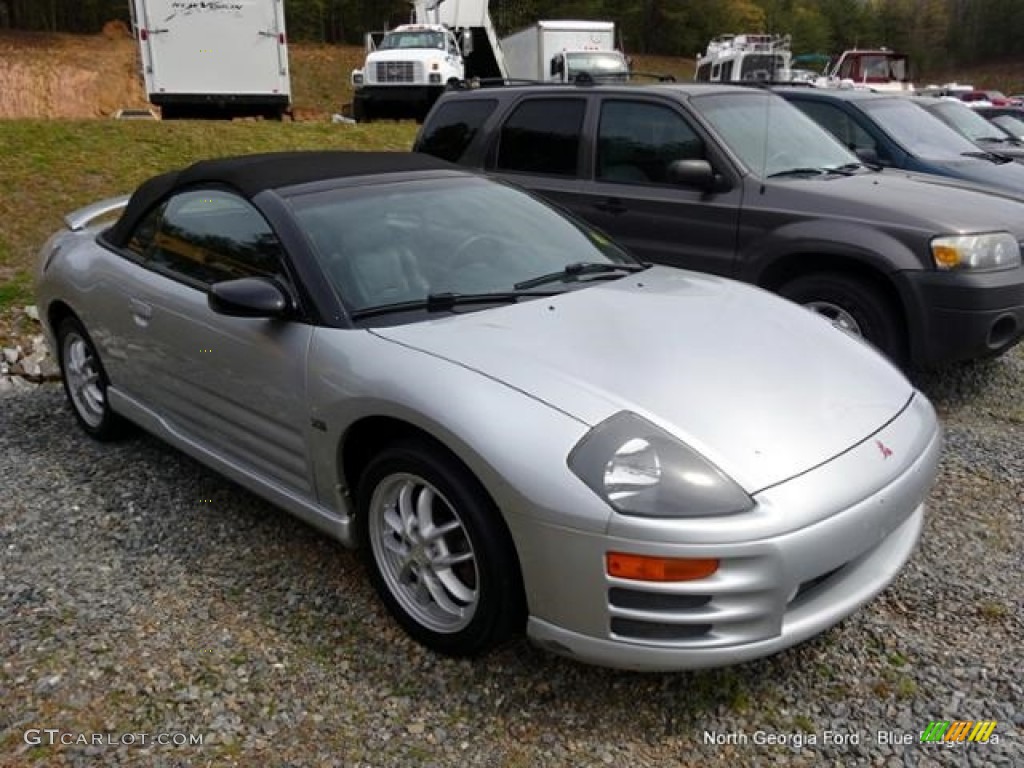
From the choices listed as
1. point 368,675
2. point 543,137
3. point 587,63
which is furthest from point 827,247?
point 587,63

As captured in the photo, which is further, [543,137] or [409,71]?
[409,71]

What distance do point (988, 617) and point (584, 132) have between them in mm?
4014

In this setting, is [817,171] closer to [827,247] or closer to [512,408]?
[827,247]

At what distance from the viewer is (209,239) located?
3520mm

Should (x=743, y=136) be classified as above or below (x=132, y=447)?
above

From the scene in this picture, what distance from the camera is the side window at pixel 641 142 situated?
214 inches

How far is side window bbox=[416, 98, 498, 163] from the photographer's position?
6434mm

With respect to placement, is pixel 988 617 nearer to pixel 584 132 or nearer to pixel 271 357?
pixel 271 357

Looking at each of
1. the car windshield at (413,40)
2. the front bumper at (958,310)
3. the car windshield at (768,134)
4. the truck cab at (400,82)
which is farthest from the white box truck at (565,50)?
the front bumper at (958,310)

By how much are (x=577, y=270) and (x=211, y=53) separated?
12.9m

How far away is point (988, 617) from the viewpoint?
284 centimetres

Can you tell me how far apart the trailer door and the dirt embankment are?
477 centimetres

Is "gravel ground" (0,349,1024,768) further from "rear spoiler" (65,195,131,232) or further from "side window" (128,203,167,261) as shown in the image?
"rear spoiler" (65,195,131,232)

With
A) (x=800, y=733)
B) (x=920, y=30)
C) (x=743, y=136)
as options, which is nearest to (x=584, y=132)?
(x=743, y=136)
